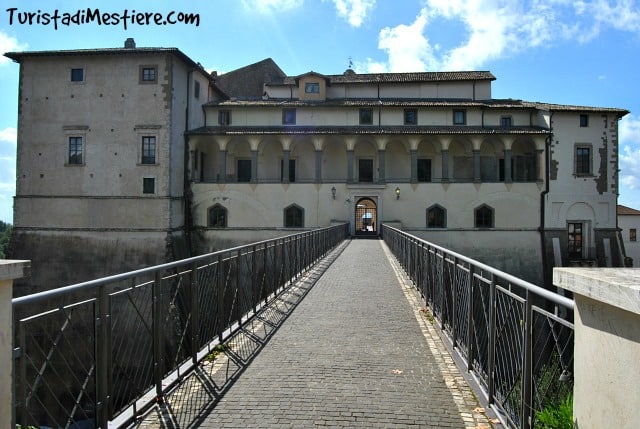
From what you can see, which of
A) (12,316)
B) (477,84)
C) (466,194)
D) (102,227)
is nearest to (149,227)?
(102,227)

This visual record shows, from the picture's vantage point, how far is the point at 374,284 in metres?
12.0

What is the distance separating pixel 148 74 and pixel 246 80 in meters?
18.6

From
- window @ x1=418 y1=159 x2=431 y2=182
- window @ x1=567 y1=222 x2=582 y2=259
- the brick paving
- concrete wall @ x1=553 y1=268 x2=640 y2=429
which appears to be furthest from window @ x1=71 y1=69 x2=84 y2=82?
window @ x1=567 y1=222 x2=582 y2=259

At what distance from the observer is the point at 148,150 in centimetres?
3019

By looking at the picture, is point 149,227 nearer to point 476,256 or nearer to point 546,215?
point 476,256

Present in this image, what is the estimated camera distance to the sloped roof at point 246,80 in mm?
46969

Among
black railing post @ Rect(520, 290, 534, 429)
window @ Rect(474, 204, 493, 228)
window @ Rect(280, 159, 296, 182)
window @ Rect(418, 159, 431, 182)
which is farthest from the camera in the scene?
window @ Rect(280, 159, 296, 182)

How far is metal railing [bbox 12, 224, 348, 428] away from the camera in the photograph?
3.55 m

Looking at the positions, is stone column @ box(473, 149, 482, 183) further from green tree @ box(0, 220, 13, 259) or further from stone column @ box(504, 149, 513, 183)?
green tree @ box(0, 220, 13, 259)

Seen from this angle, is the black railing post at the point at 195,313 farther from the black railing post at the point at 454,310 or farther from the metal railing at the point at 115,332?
the black railing post at the point at 454,310

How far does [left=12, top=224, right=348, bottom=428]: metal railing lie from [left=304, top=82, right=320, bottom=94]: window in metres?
28.0

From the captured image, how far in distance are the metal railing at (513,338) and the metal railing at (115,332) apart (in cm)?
329

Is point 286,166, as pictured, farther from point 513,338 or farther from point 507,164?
point 513,338

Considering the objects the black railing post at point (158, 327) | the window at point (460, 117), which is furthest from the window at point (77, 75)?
the black railing post at point (158, 327)
